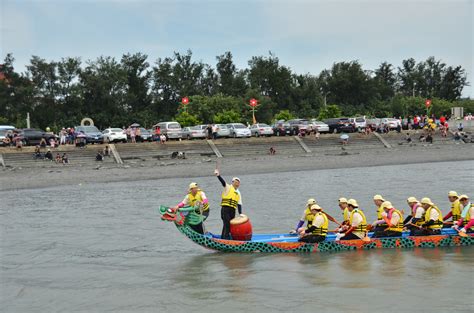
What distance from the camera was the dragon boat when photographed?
50.6 ft

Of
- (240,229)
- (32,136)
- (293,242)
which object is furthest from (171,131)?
(293,242)

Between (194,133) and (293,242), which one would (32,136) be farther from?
(293,242)

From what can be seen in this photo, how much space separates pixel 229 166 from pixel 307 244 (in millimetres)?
24425

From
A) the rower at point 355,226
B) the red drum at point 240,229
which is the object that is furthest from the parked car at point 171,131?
the rower at point 355,226

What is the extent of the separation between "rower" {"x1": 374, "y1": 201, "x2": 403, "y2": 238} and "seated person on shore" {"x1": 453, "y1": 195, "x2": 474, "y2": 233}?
1559mm

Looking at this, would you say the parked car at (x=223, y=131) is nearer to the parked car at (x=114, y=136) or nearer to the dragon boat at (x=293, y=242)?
the parked car at (x=114, y=136)

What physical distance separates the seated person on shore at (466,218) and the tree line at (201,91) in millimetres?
45740

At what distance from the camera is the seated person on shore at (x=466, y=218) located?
51.5 feet

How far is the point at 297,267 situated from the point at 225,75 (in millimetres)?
73276

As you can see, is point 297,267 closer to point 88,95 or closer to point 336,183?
point 336,183

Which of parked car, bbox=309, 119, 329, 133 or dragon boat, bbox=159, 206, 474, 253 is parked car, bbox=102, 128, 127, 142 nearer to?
parked car, bbox=309, 119, 329, 133

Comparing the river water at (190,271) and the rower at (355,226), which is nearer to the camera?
the river water at (190,271)

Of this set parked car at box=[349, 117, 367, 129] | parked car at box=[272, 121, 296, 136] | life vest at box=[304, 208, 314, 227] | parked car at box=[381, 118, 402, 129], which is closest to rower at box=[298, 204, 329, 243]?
life vest at box=[304, 208, 314, 227]

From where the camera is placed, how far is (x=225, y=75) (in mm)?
86125
